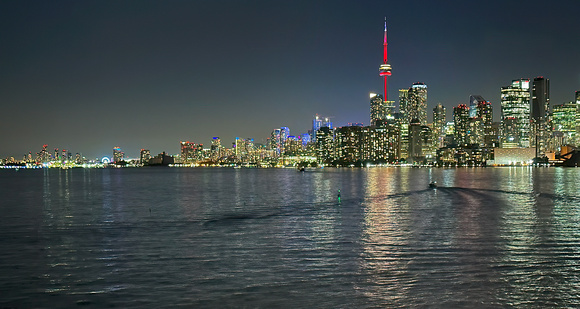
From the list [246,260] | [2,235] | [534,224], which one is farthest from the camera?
[534,224]

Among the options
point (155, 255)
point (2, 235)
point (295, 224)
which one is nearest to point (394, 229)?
point (295, 224)

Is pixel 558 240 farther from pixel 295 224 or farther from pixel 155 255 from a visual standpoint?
pixel 155 255

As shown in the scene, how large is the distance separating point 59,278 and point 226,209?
28553 millimetres

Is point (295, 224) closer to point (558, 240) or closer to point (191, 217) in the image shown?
point (191, 217)

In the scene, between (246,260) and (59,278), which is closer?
(59,278)

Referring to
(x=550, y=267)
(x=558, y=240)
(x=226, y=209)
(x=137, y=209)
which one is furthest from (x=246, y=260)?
(x=137, y=209)

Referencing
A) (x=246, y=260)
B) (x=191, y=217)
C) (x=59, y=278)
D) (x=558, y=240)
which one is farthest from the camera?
(x=191, y=217)

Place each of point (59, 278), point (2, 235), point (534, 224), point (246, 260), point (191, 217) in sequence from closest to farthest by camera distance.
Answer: point (59, 278) → point (246, 260) → point (2, 235) → point (534, 224) → point (191, 217)

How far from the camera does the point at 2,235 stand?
30578mm

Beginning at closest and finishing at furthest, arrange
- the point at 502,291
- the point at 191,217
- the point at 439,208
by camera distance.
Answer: the point at 502,291 < the point at 191,217 < the point at 439,208

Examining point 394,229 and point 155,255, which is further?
point 394,229

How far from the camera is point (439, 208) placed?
47469 millimetres

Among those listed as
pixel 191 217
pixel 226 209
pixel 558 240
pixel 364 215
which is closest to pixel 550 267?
pixel 558 240

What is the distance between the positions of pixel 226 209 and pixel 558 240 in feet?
93.5
